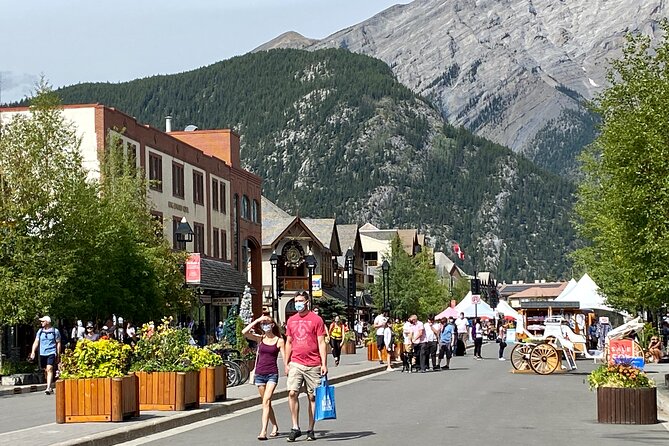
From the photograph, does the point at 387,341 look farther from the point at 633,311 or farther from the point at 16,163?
the point at 633,311

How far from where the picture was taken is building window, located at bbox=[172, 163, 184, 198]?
61.5m

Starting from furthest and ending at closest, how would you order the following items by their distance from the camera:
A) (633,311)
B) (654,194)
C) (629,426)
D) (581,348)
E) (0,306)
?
(633,311) → (581,348) → (0,306) → (654,194) → (629,426)

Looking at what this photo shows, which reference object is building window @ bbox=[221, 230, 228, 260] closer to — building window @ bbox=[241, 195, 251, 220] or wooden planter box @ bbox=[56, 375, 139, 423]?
building window @ bbox=[241, 195, 251, 220]

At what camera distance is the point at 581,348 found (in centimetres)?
4516

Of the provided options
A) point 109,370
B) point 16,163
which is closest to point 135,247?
point 16,163

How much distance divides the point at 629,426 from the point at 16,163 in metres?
24.4

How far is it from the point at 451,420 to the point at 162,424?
459 cm

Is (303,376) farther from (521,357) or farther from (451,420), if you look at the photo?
(521,357)

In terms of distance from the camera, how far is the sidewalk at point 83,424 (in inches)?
649

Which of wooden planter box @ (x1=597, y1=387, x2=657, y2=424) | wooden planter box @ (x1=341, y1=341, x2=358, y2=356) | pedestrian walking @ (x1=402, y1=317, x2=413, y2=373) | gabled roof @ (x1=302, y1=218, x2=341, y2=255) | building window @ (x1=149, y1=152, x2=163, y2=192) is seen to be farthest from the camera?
gabled roof @ (x1=302, y1=218, x2=341, y2=255)

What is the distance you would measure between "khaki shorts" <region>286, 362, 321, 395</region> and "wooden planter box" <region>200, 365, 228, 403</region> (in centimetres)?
573

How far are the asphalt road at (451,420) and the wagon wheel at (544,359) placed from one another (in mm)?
5087

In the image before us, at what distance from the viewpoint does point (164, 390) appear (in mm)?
21453

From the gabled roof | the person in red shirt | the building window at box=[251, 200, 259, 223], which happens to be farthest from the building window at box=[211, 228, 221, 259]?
the person in red shirt
